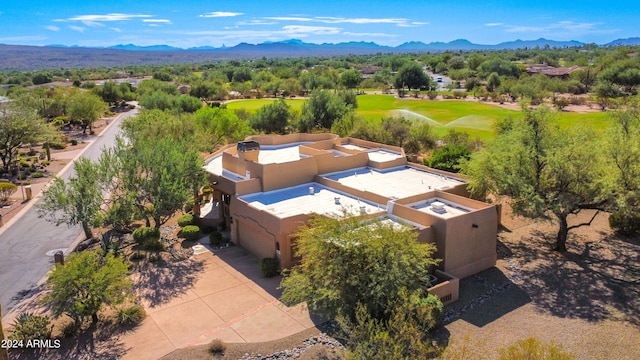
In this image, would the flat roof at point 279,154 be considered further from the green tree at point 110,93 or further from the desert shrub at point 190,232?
the green tree at point 110,93

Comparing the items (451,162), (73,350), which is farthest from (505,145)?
(73,350)

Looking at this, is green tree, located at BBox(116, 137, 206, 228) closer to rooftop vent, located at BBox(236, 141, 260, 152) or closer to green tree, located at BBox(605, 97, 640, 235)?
rooftop vent, located at BBox(236, 141, 260, 152)

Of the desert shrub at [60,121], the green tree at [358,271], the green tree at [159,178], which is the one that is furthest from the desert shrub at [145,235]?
the desert shrub at [60,121]

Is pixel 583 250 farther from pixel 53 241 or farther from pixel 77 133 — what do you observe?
pixel 77 133

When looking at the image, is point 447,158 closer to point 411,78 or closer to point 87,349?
point 87,349

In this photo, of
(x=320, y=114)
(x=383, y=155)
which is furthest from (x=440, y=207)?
(x=320, y=114)

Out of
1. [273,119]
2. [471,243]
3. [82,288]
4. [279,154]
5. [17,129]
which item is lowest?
[471,243]
